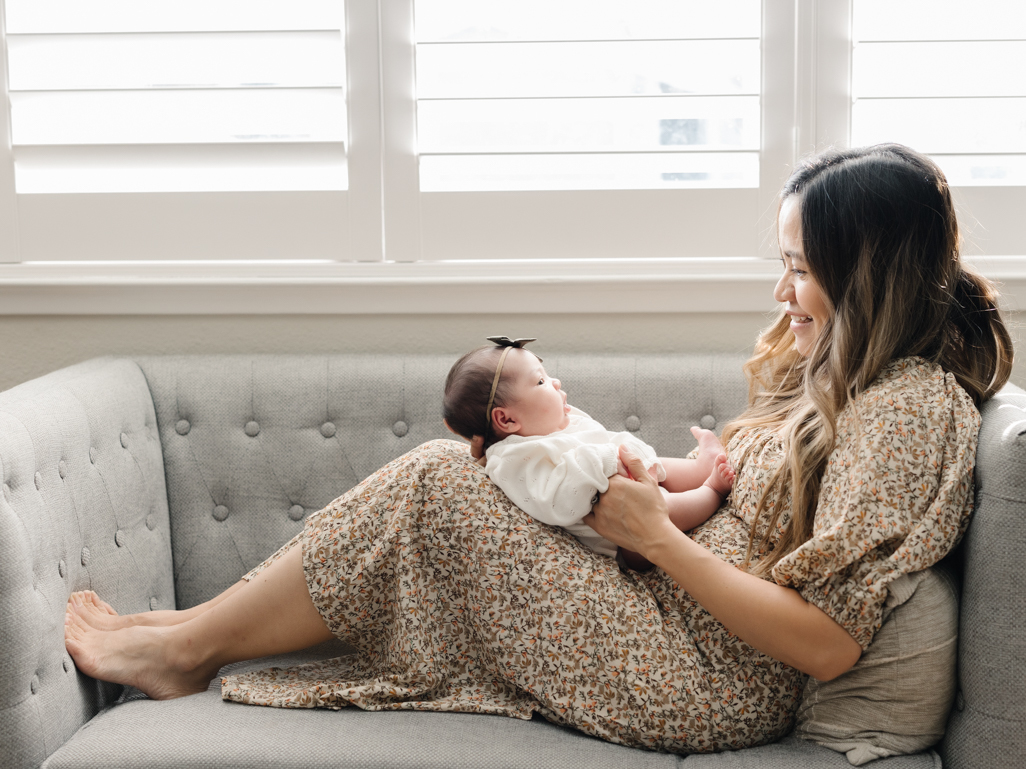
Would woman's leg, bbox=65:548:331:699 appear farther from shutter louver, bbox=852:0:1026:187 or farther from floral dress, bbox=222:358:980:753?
shutter louver, bbox=852:0:1026:187

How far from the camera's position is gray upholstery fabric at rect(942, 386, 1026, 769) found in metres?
1.13

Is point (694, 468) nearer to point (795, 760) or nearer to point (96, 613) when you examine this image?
point (795, 760)

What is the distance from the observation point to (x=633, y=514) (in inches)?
51.4

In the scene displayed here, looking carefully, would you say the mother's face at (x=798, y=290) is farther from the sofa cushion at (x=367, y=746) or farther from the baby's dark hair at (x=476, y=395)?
the sofa cushion at (x=367, y=746)

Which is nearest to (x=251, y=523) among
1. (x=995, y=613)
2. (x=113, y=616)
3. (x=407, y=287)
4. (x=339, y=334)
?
(x=113, y=616)

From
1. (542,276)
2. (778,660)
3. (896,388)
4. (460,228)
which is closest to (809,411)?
(896,388)

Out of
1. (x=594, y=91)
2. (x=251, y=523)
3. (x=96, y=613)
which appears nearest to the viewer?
(x=96, y=613)

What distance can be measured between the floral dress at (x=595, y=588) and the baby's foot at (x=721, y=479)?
3 centimetres

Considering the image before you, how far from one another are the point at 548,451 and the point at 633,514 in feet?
0.53

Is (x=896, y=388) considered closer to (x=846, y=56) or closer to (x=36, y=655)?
(x=846, y=56)

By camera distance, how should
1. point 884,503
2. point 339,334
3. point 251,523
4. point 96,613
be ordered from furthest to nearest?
point 339,334, point 251,523, point 96,613, point 884,503

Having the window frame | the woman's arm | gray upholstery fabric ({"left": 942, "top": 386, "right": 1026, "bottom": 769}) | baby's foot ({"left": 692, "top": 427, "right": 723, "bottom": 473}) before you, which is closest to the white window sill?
the window frame

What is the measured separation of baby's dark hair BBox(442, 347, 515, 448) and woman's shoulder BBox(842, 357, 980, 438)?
515mm

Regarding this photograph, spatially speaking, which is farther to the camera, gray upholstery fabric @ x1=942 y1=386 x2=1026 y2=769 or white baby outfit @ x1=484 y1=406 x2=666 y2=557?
white baby outfit @ x1=484 y1=406 x2=666 y2=557
